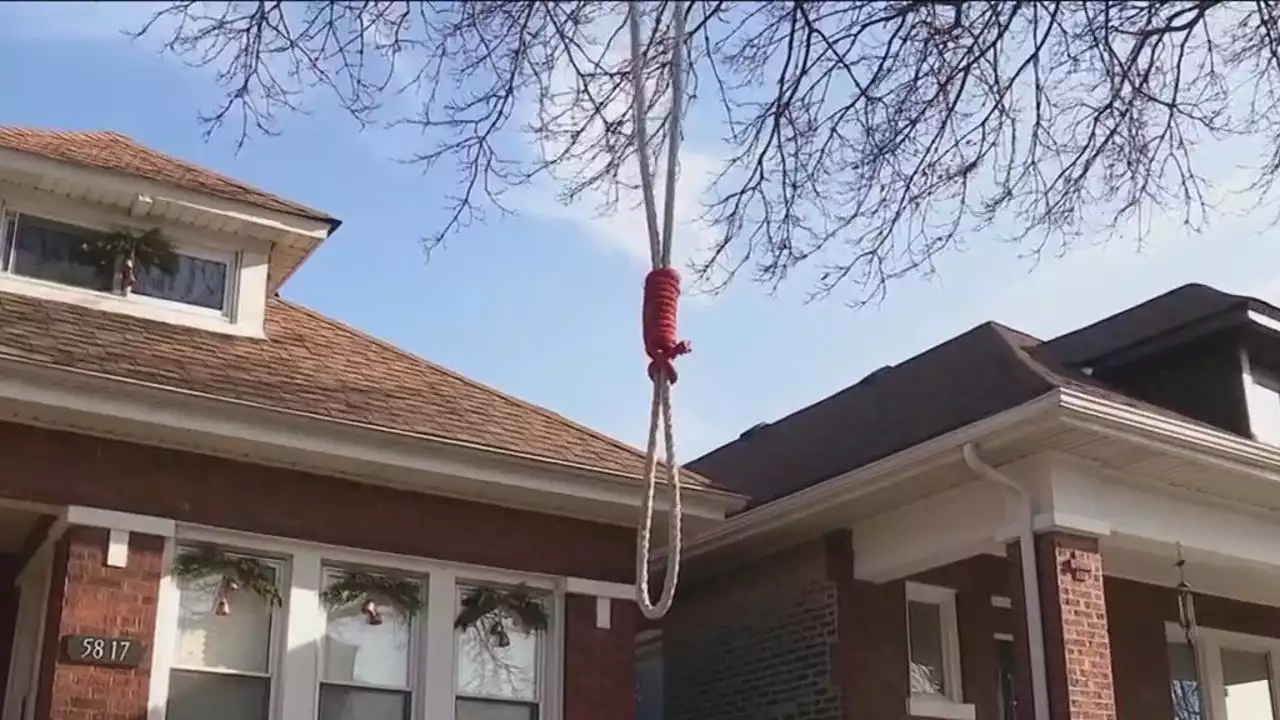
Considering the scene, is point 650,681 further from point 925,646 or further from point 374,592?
point 374,592

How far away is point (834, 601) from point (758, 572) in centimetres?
102

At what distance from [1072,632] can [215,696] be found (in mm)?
5040

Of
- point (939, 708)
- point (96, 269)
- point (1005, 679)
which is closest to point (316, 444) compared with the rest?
point (96, 269)

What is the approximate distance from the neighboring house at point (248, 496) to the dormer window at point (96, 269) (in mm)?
15

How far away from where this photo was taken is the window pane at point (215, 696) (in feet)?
27.3

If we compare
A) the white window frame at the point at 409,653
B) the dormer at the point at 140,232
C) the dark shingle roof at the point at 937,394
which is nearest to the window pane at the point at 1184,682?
the dark shingle roof at the point at 937,394

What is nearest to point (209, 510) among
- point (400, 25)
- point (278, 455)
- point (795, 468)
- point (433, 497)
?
point (278, 455)

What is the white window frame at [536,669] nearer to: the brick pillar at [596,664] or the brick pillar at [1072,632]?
the brick pillar at [596,664]

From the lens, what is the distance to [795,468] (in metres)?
12.5

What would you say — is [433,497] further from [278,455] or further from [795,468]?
[795,468]

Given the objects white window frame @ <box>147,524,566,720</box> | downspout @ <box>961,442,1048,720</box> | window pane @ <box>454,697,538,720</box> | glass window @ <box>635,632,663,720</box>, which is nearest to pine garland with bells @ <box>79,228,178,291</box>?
white window frame @ <box>147,524,566,720</box>

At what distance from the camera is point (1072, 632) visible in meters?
9.39

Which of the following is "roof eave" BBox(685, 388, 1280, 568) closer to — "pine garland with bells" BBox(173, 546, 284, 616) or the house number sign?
"pine garland with bells" BBox(173, 546, 284, 616)

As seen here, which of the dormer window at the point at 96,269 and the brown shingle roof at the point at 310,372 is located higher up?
the dormer window at the point at 96,269
